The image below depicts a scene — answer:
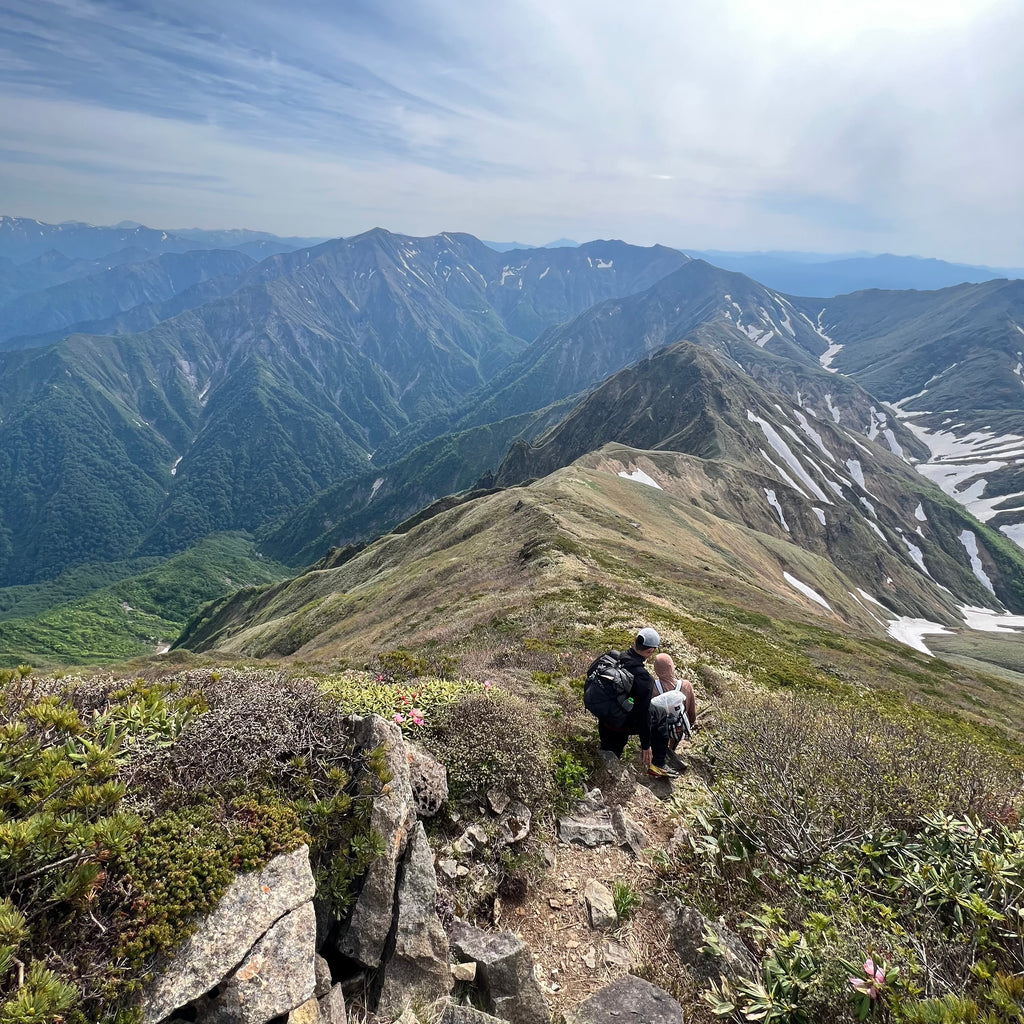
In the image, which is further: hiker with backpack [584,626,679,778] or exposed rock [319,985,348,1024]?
hiker with backpack [584,626,679,778]

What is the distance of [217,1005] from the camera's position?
5004 millimetres

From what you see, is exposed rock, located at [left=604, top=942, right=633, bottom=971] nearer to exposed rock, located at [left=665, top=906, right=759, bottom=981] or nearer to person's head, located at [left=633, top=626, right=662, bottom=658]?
exposed rock, located at [left=665, top=906, right=759, bottom=981]

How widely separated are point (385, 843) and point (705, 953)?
4469 mm

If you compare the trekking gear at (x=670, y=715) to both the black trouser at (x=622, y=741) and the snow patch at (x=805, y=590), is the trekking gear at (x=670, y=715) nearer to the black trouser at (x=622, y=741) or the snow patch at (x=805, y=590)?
the black trouser at (x=622, y=741)

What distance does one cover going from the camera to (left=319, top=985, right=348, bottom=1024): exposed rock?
5.51 meters

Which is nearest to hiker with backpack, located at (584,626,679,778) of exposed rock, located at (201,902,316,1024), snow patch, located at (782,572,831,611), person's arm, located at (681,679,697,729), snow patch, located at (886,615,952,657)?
person's arm, located at (681,679,697,729)

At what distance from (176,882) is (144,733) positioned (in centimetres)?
212

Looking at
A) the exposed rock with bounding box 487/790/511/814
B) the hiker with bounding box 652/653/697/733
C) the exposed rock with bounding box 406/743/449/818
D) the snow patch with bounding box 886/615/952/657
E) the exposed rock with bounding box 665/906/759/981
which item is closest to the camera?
the exposed rock with bounding box 665/906/759/981

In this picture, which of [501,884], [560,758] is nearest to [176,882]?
[501,884]

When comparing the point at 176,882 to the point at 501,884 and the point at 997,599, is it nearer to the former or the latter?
the point at 501,884

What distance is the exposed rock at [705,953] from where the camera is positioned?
21.1 ft

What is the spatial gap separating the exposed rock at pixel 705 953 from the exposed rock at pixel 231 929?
16.0 feet

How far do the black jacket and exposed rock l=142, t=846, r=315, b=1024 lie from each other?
6.51 metres

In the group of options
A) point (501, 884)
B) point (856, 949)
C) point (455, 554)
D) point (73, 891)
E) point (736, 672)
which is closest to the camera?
point (73, 891)
